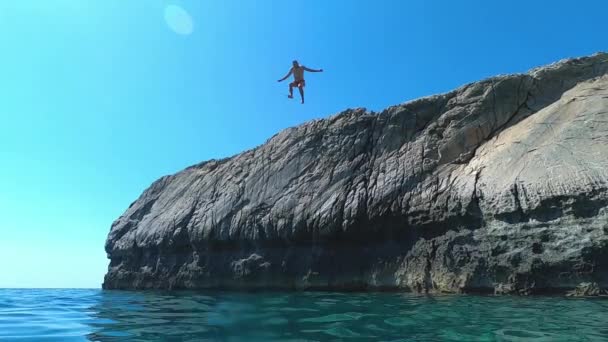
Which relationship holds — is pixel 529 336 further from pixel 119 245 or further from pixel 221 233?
pixel 119 245

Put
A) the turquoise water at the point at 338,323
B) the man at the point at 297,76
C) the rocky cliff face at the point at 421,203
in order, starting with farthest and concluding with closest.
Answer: the man at the point at 297,76, the rocky cliff face at the point at 421,203, the turquoise water at the point at 338,323

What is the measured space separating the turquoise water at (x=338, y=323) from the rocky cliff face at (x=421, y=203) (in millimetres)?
2454

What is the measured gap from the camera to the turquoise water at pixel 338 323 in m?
5.79

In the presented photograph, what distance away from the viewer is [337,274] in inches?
597

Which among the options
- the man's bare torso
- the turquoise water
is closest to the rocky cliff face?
the turquoise water

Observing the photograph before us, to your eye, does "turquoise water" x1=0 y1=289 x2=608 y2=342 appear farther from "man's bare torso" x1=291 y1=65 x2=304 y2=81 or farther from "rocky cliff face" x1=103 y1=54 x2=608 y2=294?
"man's bare torso" x1=291 y1=65 x2=304 y2=81

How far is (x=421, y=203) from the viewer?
14.4m

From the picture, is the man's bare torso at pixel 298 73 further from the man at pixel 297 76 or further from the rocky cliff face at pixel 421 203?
the rocky cliff face at pixel 421 203

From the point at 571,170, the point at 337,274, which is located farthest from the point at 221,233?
the point at 571,170

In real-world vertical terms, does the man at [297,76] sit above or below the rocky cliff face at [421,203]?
above

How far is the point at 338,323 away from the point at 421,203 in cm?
841

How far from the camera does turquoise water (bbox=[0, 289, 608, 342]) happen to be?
5.79 m

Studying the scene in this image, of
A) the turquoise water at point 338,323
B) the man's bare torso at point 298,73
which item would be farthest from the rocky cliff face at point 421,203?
the man's bare torso at point 298,73

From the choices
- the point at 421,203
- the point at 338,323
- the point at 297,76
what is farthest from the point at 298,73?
the point at 338,323
